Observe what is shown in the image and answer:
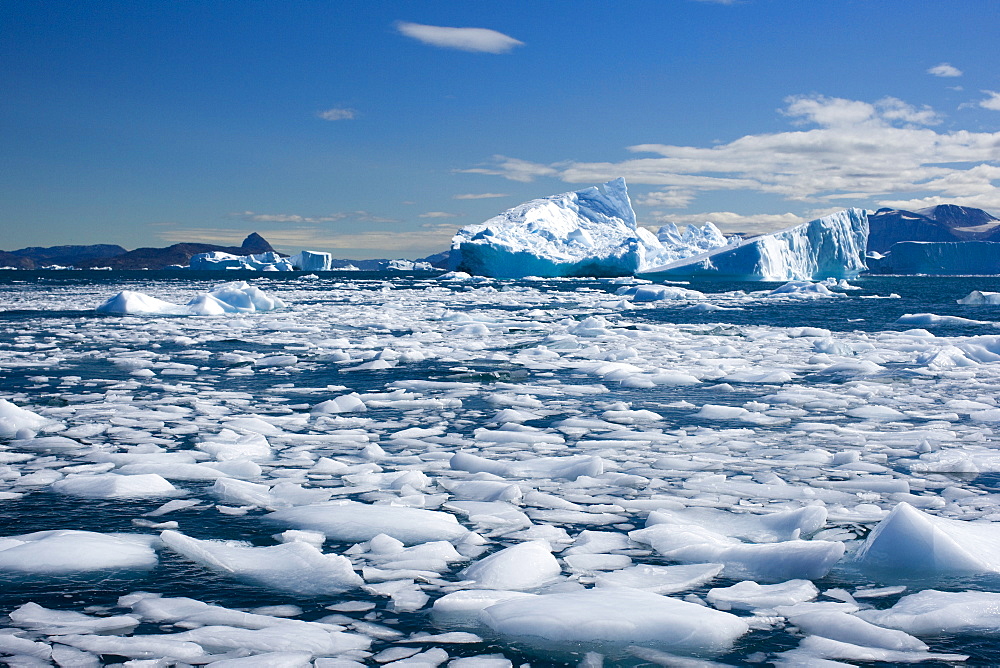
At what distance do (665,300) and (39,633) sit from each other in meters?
21.7

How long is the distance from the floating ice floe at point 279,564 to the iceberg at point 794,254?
118ft

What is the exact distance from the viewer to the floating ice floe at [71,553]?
94.9 inches

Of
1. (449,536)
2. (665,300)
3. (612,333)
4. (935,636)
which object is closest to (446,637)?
(449,536)

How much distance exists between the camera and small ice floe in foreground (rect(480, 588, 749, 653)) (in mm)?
1977

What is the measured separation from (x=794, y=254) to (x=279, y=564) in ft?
134

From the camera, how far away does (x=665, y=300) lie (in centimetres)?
2261

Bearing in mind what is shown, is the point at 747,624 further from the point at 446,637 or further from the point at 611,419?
the point at 611,419

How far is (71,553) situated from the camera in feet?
8.12

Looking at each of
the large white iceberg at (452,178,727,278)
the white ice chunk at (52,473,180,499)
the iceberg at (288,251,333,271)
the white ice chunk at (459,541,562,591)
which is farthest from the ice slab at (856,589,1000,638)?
the iceberg at (288,251,333,271)

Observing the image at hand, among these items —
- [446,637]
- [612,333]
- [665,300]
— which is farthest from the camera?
[665,300]

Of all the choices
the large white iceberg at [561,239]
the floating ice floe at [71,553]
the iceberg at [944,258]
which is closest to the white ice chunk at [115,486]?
the floating ice floe at [71,553]

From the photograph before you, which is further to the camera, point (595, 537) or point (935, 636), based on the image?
point (595, 537)

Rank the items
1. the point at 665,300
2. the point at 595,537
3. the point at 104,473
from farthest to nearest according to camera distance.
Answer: the point at 665,300, the point at 104,473, the point at 595,537

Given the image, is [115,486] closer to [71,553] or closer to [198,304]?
[71,553]
